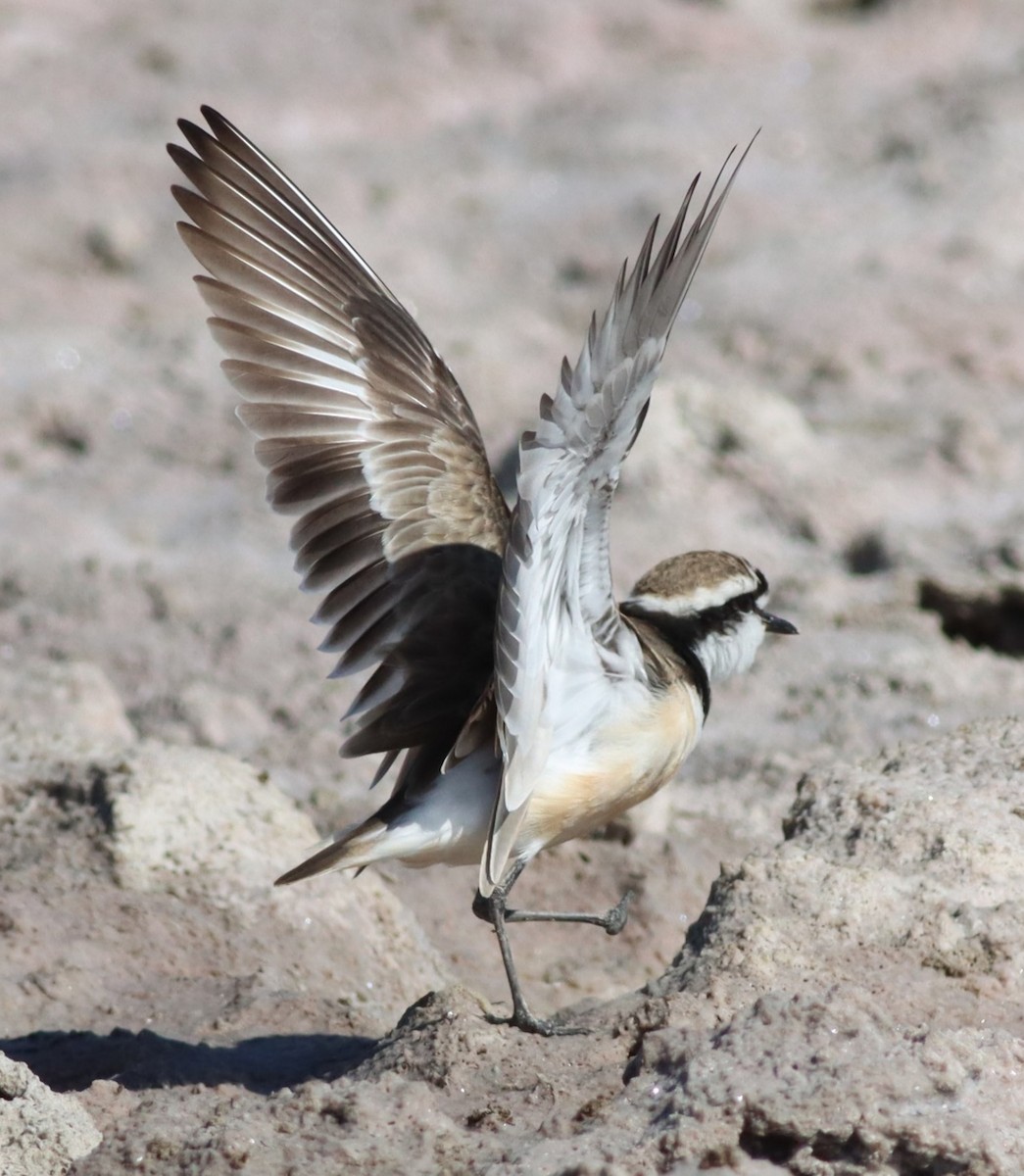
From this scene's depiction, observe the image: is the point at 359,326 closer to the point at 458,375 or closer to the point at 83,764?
the point at 83,764

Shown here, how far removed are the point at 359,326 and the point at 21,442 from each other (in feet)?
12.5

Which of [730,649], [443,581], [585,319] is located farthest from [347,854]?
[585,319]

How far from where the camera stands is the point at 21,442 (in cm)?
858

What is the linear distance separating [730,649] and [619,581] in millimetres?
1862

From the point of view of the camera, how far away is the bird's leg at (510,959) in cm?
405

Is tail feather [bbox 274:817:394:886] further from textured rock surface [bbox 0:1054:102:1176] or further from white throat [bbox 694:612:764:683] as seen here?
white throat [bbox 694:612:764:683]

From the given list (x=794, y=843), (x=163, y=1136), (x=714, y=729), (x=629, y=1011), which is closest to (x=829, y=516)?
(x=714, y=729)

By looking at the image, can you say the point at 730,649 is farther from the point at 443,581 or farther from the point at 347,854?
the point at 347,854

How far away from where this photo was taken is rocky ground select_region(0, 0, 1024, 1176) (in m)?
3.57

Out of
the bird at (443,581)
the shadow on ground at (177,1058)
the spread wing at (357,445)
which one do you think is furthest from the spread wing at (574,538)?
the shadow on ground at (177,1058)

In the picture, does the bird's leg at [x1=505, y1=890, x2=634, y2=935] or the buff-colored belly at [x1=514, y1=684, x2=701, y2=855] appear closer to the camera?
the buff-colored belly at [x1=514, y1=684, x2=701, y2=855]

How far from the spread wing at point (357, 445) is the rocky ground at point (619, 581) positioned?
0.81 m

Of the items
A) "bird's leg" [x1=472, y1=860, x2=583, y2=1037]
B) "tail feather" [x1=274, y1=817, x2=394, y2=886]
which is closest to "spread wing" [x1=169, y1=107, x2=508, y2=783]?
"tail feather" [x1=274, y1=817, x2=394, y2=886]

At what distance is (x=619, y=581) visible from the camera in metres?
7.35
